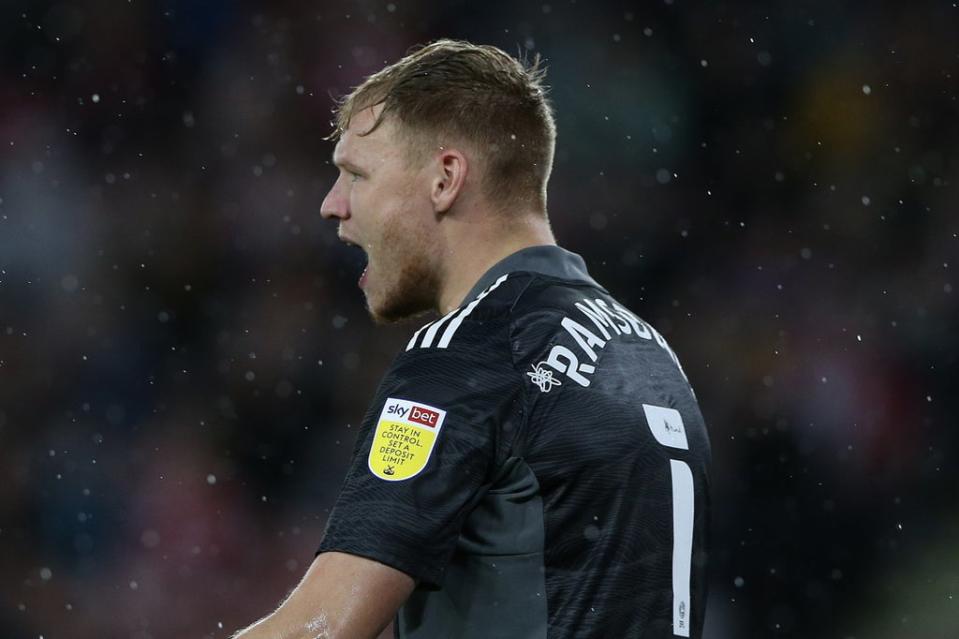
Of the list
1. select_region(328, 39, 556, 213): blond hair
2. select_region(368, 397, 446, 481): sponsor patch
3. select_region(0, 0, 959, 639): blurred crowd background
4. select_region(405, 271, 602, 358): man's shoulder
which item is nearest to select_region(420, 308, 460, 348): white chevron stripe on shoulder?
select_region(405, 271, 602, 358): man's shoulder

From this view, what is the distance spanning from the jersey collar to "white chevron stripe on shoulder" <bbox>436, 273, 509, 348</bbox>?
0.08m

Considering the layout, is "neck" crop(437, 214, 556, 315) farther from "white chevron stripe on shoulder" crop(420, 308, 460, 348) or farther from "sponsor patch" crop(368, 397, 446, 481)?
"sponsor patch" crop(368, 397, 446, 481)

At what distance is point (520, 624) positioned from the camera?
6.37 feet

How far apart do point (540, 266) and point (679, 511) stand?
1.61ft

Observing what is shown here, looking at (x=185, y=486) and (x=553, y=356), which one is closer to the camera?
(x=553, y=356)

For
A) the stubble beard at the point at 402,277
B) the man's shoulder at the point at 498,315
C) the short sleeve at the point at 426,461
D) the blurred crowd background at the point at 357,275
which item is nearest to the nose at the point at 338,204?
the stubble beard at the point at 402,277

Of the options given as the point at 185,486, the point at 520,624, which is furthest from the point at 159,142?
the point at 520,624

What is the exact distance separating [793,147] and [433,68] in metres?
4.08

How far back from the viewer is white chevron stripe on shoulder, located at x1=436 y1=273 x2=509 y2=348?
78.0 inches

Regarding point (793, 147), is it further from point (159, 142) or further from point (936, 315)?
point (159, 142)

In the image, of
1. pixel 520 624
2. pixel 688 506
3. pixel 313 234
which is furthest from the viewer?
pixel 313 234

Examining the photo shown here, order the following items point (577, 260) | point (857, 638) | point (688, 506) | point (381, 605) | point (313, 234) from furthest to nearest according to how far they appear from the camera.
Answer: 1. point (313, 234)
2. point (857, 638)
3. point (577, 260)
4. point (688, 506)
5. point (381, 605)

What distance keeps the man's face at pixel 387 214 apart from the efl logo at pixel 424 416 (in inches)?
20.2

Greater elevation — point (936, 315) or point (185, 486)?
point (936, 315)
